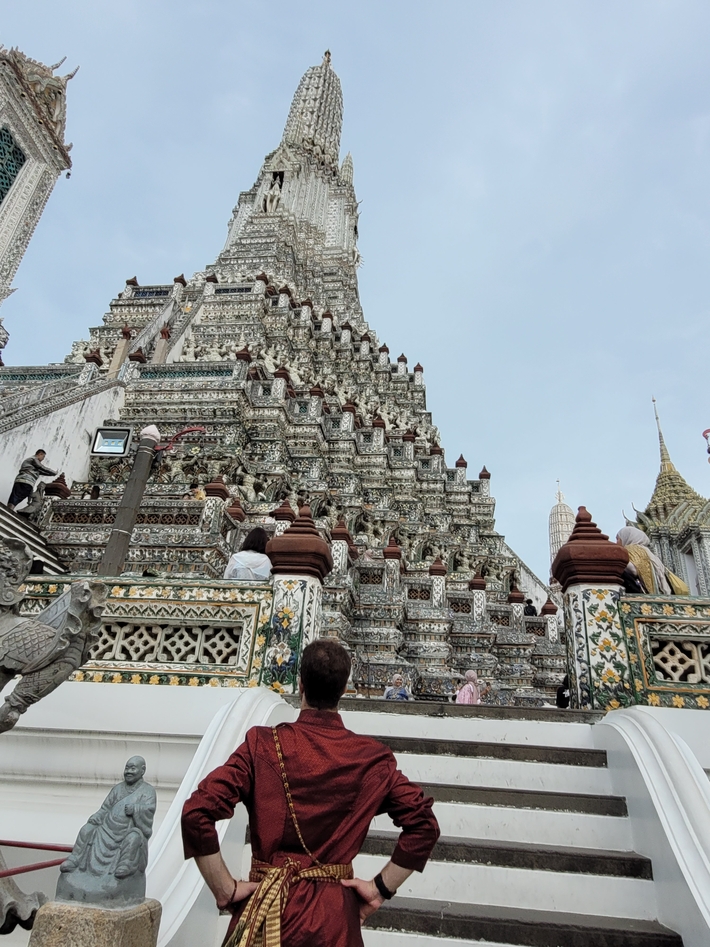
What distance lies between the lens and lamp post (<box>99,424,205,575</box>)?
7121 millimetres

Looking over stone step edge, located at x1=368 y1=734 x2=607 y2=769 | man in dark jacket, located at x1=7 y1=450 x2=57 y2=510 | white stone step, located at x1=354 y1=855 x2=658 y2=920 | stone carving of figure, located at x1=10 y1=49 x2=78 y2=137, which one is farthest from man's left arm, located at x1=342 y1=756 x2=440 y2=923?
stone carving of figure, located at x1=10 y1=49 x2=78 y2=137

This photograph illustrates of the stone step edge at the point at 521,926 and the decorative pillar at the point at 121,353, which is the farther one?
the decorative pillar at the point at 121,353

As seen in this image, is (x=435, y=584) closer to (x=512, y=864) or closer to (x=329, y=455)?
(x=329, y=455)

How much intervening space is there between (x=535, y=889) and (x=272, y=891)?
1791 mm

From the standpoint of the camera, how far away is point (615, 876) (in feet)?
9.64

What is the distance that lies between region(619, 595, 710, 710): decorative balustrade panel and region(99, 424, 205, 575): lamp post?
5.21 meters

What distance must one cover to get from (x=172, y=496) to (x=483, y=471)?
12.1 meters

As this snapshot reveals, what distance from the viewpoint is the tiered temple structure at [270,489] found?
10.2 m

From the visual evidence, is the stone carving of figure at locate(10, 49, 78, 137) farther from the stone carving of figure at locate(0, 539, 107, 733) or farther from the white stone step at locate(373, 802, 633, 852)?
the white stone step at locate(373, 802, 633, 852)

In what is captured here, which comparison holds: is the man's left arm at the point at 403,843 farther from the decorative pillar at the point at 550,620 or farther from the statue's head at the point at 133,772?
the decorative pillar at the point at 550,620

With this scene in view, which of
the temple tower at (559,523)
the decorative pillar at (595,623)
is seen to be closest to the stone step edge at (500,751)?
the decorative pillar at (595,623)

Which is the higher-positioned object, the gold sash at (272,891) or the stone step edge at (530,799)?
the stone step edge at (530,799)

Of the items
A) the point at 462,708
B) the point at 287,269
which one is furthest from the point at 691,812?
the point at 287,269

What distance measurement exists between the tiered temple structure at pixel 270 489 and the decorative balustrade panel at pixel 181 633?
14 mm
